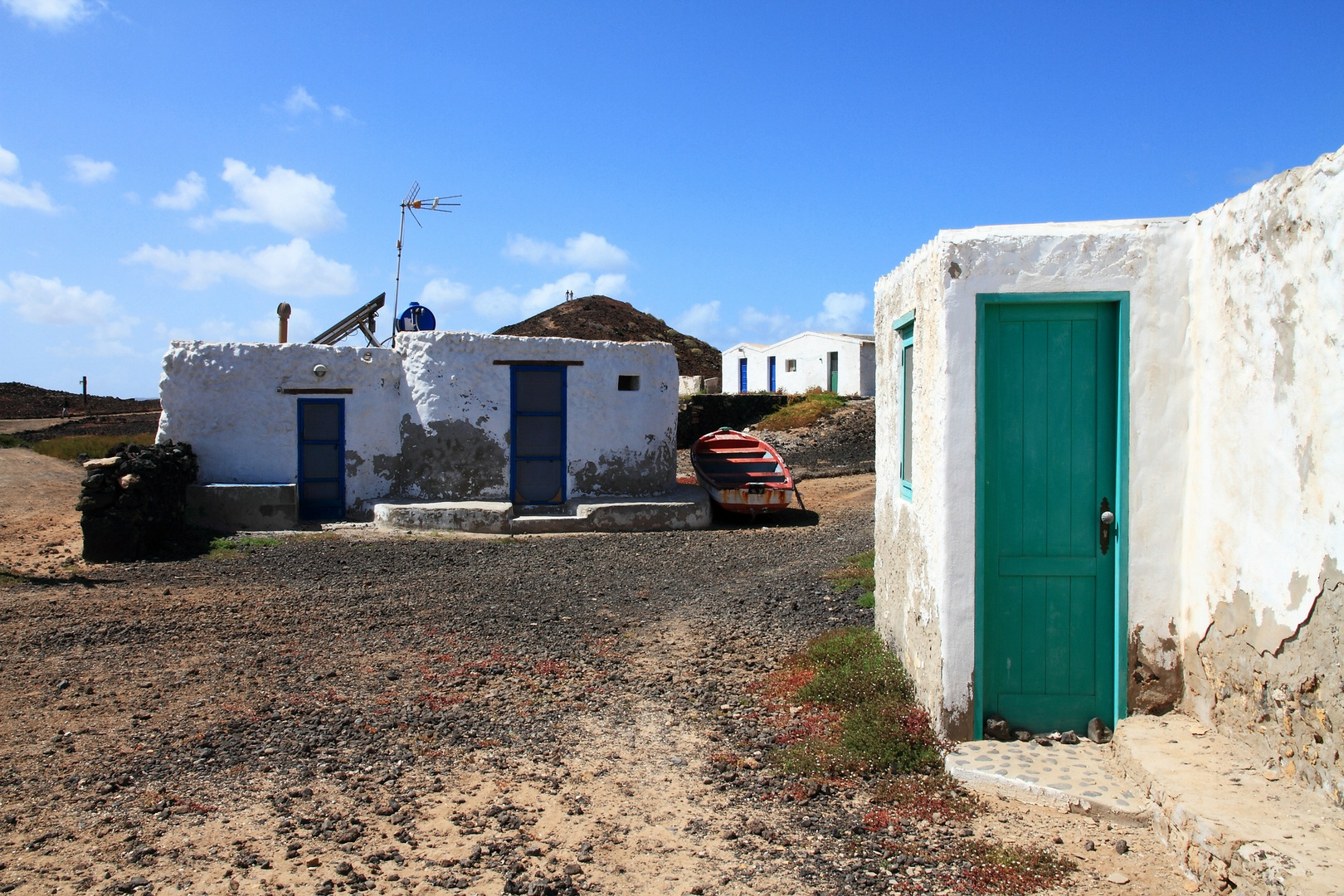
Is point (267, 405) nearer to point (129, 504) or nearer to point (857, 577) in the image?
point (129, 504)

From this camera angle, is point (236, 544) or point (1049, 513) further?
point (236, 544)

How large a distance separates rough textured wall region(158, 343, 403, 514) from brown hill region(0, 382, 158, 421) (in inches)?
882

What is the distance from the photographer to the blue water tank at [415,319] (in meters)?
14.8

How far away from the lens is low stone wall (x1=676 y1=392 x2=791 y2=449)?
28.1 meters

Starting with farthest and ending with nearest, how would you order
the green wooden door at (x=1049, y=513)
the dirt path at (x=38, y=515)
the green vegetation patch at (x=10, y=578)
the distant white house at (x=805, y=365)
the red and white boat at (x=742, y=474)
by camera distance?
the distant white house at (x=805, y=365)
the red and white boat at (x=742, y=474)
the dirt path at (x=38, y=515)
the green vegetation patch at (x=10, y=578)
the green wooden door at (x=1049, y=513)

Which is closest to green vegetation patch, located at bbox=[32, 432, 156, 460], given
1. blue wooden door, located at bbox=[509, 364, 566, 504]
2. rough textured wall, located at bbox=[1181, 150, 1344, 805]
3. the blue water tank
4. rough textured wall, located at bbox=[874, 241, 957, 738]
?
the blue water tank

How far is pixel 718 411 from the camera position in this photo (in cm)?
2864

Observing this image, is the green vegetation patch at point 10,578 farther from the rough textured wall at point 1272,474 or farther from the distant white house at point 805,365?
the distant white house at point 805,365

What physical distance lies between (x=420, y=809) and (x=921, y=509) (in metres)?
2.83

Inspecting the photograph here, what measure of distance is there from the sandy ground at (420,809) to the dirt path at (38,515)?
14.9 ft

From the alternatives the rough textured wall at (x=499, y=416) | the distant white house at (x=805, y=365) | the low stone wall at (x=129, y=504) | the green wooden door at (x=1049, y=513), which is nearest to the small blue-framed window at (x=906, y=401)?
the green wooden door at (x=1049, y=513)

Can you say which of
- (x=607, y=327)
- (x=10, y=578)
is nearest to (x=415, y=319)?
(x=10, y=578)

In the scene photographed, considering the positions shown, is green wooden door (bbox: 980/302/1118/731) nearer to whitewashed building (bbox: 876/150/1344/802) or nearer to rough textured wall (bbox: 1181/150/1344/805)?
whitewashed building (bbox: 876/150/1344/802)

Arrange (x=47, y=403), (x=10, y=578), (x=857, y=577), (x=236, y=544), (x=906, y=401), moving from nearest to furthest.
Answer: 1. (x=906, y=401)
2. (x=857, y=577)
3. (x=10, y=578)
4. (x=236, y=544)
5. (x=47, y=403)
